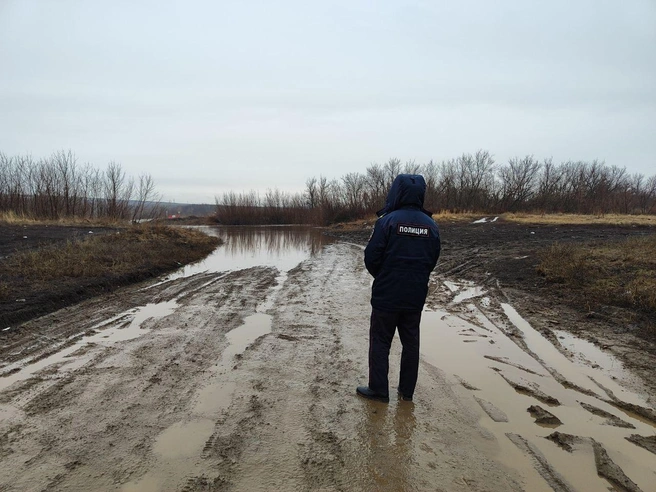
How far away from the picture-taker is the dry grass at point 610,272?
6449mm

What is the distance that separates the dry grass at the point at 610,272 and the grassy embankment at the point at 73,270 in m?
9.40

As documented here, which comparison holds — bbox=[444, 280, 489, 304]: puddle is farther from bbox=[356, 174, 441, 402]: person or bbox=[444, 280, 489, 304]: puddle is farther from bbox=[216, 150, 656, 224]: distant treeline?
bbox=[216, 150, 656, 224]: distant treeline

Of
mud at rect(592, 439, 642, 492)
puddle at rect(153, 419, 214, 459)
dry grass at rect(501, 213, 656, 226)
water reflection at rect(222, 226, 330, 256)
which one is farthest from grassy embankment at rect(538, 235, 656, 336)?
dry grass at rect(501, 213, 656, 226)

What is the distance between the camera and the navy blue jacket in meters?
3.50

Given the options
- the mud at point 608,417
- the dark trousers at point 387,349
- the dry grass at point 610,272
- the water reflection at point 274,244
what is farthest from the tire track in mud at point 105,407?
the water reflection at point 274,244

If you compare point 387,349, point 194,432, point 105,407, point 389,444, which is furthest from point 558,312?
point 105,407

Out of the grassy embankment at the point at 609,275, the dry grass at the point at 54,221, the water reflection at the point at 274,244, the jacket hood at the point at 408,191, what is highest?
the jacket hood at the point at 408,191

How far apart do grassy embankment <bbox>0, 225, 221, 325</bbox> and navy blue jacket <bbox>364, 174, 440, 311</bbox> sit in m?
5.65

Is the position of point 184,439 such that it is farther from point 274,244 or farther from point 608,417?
point 274,244

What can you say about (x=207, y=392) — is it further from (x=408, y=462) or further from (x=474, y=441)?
(x=474, y=441)

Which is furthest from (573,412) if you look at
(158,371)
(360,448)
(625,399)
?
(158,371)

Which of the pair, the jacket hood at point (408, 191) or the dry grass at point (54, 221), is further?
the dry grass at point (54, 221)

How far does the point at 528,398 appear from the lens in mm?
3723

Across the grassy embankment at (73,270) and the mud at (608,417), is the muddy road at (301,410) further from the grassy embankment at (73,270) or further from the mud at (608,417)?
the grassy embankment at (73,270)
